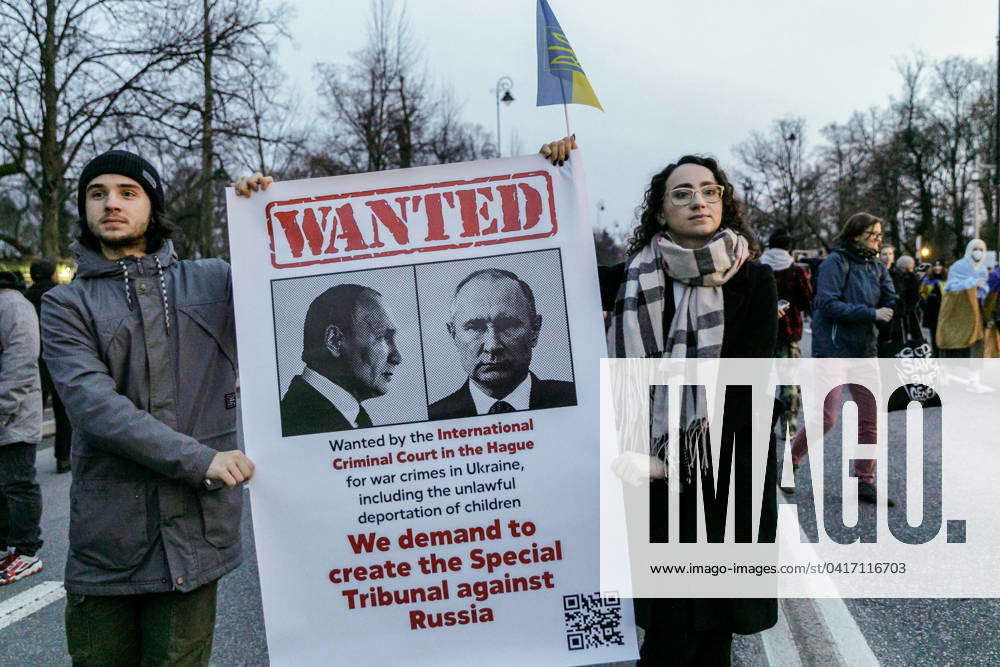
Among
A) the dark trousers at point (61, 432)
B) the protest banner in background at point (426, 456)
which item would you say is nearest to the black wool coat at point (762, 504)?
the protest banner in background at point (426, 456)

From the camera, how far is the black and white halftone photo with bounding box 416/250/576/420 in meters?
2.29

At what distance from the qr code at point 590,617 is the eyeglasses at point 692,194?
1.25m

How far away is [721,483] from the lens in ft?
7.18

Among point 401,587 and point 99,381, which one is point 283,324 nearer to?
point 99,381

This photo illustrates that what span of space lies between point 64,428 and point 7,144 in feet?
40.9

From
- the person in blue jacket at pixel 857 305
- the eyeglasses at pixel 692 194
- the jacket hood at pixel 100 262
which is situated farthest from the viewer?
the person in blue jacket at pixel 857 305

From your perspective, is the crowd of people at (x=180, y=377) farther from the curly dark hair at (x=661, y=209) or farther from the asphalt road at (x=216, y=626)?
the asphalt road at (x=216, y=626)

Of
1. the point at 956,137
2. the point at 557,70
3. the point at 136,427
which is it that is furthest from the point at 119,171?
the point at 956,137

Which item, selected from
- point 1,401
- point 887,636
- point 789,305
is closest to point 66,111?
point 1,401

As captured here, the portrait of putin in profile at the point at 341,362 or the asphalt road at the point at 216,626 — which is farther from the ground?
the portrait of putin in profile at the point at 341,362

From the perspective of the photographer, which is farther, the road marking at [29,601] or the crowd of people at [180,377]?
the road marking at [29,601]

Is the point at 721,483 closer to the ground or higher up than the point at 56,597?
higher up

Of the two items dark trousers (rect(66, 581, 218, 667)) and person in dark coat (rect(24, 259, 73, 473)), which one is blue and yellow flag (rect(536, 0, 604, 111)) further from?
person in dark coat (rect(24, 259, 73, 473))

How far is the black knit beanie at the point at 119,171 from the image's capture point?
214 cm
